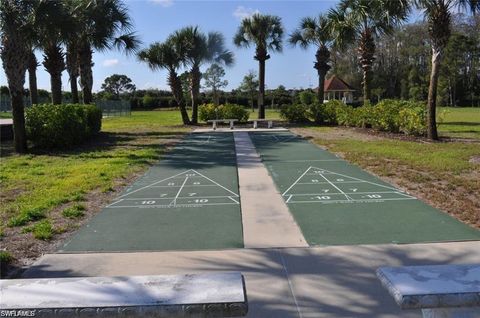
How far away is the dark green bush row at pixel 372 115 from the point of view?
18125mm

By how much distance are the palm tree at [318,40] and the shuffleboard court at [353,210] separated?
801 inches

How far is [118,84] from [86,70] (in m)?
83.6

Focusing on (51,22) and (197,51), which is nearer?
(51,22)

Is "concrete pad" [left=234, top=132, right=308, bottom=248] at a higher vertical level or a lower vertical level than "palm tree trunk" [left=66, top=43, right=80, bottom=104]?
lower

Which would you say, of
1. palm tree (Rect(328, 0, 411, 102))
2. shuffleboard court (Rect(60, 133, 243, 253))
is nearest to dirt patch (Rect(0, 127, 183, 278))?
shuffleboard court (Rect(60, 133, 243, 253))

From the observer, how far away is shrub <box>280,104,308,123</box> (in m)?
28.9

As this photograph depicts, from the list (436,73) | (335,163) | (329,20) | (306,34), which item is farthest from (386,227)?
(306,34)

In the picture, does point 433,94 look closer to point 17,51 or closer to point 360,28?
point 360,28

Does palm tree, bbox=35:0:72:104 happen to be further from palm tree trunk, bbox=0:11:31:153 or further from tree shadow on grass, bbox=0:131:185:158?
tree shadow on grass, bbox=0:131:185:158

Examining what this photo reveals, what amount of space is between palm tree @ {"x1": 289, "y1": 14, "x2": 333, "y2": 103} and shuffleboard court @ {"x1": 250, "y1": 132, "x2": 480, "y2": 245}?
20.4 meters

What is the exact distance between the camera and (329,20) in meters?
26.7

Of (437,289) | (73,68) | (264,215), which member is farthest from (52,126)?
(437,289)

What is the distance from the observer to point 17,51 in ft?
45.6

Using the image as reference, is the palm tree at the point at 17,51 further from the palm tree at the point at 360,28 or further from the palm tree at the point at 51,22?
the palm tree at the point at 360,28
